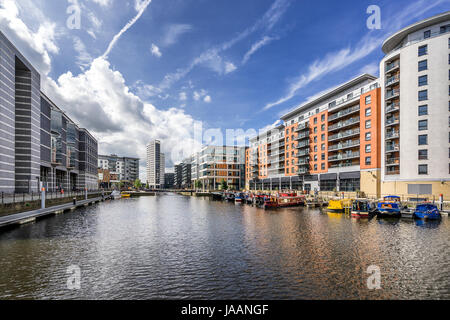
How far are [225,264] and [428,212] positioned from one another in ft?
104

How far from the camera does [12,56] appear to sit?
4906cm

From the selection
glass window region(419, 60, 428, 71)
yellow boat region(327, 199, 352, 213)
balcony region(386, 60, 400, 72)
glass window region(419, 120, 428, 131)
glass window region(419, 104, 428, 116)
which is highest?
balcony region(386, 60, 400, 72)

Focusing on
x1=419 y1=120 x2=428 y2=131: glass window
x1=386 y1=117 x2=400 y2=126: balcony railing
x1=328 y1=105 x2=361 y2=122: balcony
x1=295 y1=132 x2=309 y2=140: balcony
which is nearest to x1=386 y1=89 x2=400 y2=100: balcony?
x1=386 y1=117 x2=400 y2=126: balcony railing

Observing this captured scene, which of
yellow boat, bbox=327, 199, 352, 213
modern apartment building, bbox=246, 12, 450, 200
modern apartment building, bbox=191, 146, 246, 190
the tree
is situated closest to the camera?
yellow boat, bbox=327, 199, 352, 213

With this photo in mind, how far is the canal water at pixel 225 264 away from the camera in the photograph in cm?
1066

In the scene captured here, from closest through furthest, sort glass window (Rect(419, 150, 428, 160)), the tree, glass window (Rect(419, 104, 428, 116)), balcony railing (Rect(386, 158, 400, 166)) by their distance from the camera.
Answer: glass window (Rect(419, 150, 428, 160)) → glass window (Rect(419, 104, 428, 116)) → balcony railing (Rect(386, 158, 400, 166)) → the tree

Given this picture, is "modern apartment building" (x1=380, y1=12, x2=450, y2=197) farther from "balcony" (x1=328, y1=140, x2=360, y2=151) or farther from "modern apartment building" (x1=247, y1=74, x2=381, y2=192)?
"balcony" (x1=328, y1=140, x2=360, y2=151)

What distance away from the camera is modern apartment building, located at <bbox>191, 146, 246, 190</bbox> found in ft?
448

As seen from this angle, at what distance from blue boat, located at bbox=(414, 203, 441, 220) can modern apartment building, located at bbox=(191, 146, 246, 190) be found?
10500 cm

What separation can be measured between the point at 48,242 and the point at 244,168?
127m

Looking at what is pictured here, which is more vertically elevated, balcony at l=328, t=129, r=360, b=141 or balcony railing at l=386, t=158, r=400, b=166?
balcony at l=328, t=129, r=360, b=141

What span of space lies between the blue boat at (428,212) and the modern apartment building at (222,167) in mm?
104998
